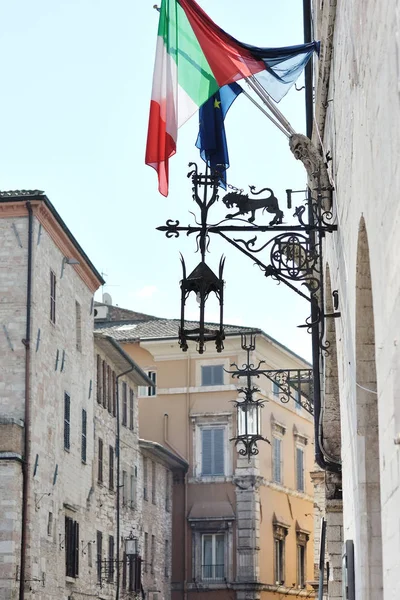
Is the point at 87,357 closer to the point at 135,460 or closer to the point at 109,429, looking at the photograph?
the point at 109,429

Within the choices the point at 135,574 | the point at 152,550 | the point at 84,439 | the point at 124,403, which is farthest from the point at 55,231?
the point at 152,550

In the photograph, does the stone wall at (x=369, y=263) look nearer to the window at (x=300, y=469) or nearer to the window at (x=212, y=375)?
the window at (x=212, y=375)

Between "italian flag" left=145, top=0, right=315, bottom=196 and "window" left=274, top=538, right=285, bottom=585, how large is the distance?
4152cm

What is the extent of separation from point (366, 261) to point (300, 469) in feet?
156

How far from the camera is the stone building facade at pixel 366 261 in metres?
4.90

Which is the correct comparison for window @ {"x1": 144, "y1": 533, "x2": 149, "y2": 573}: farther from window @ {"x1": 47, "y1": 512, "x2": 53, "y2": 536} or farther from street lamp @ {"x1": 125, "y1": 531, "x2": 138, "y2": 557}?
window @ {"x1": 47, "y1": 512, "x2": 53, "y2": 536}

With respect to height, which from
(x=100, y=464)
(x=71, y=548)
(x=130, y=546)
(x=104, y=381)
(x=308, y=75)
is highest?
(x=104, y=381)

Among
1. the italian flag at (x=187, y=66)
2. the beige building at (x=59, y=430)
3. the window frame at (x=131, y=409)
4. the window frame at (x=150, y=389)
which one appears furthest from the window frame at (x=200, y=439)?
the italian flag at (x=187, y=66)

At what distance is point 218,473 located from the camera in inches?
1895

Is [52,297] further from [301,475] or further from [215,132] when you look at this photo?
[301,475]

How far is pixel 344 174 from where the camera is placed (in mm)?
7375

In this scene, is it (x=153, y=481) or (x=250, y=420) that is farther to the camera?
(x=153, y=481)

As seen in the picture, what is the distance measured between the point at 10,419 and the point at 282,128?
1992 cm

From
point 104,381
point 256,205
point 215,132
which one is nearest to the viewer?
point 256,205
